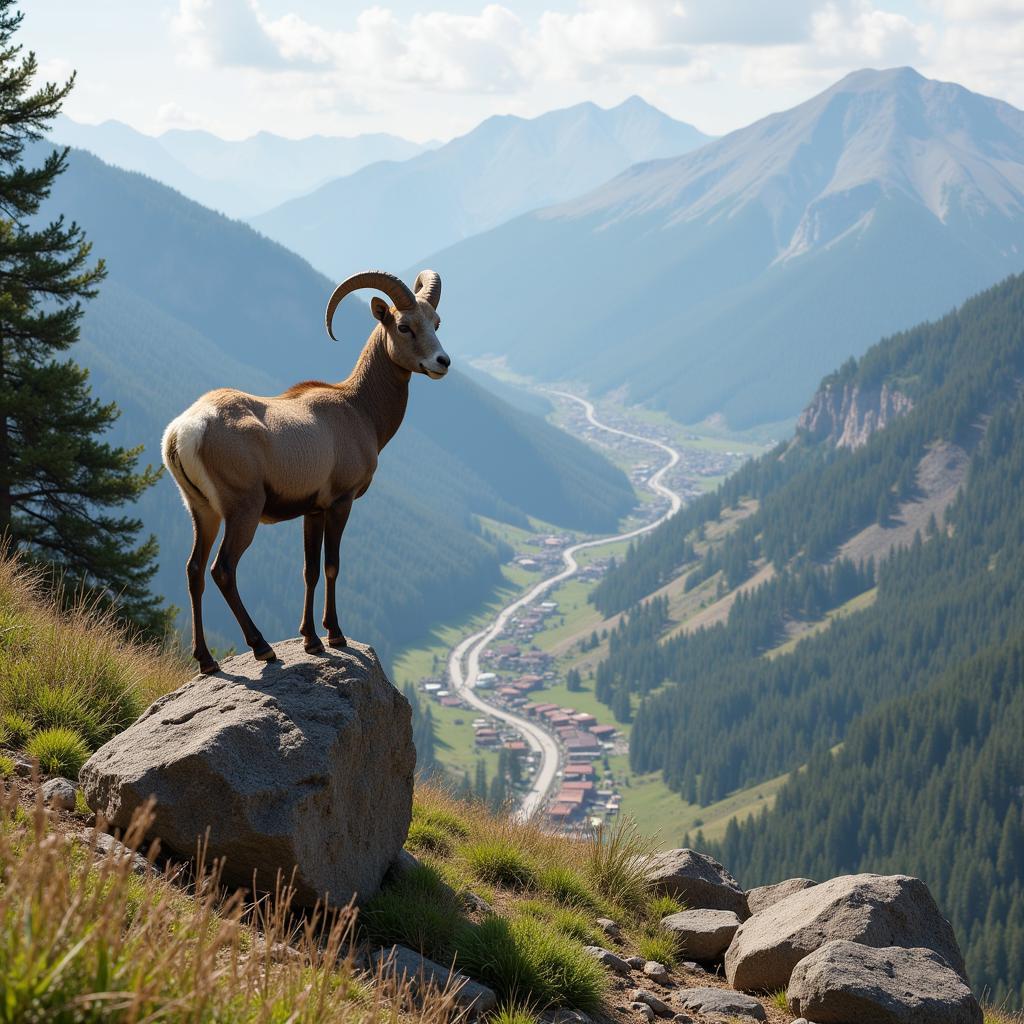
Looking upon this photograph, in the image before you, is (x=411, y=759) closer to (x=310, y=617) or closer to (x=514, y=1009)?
(x=310, y=617)

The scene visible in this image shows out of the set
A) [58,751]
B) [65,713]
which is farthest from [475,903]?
[65,713]

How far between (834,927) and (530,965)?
4.13 meters

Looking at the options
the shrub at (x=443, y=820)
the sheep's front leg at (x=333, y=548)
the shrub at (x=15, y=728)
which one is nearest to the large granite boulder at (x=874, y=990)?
the shrub at (x=443, y=820)

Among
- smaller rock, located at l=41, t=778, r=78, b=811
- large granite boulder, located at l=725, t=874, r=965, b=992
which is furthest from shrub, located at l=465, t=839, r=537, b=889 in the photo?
smaller rock, located at l=41, t=778, r=78, b=811

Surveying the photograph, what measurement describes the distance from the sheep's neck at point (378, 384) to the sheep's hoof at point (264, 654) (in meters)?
2.60

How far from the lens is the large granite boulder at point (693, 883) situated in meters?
14.7

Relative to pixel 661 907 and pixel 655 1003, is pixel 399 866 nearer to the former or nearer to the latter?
pixel 655 1003

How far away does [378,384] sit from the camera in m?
12.5

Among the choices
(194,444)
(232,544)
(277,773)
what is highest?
(194,444)

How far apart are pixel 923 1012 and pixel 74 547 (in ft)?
68.5

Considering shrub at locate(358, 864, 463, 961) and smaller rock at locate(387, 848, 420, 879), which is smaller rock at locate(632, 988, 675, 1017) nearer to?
shrub at locate(358, 864, 463, 961)

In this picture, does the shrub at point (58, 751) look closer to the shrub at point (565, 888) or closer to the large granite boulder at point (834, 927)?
the shrub at point (565, 888)

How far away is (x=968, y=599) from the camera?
199 metres

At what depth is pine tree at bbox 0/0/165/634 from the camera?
2411 cm
